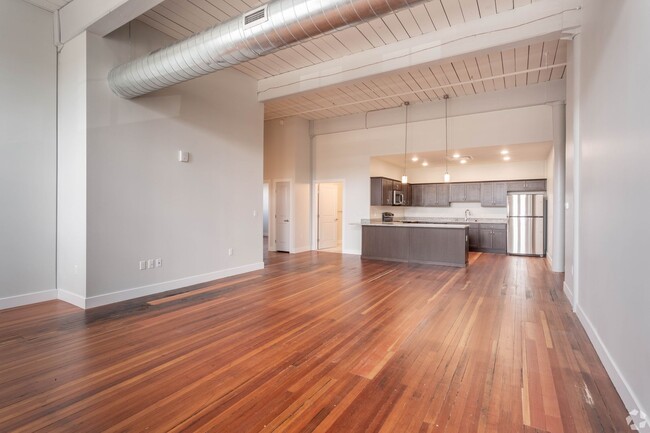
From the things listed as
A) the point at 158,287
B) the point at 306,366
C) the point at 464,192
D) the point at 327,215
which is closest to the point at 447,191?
the point at 464,192

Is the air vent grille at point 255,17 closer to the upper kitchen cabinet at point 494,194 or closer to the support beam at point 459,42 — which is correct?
the support beam at point 459,42

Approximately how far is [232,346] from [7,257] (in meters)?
3.28

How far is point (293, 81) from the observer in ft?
19.0

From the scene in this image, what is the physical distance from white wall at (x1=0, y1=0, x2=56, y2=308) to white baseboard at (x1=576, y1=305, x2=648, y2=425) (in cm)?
608

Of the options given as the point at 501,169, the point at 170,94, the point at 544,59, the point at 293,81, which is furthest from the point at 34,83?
the point at 501,169

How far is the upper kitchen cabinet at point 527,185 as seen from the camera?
873 centimetres

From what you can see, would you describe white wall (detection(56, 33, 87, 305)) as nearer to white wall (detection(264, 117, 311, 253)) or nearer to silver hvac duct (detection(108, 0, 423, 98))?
silver hvac duct (detection(108, 0, 423, 98))

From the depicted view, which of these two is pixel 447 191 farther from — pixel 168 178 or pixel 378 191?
pixel 168 178

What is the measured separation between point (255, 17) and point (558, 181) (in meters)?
6.21

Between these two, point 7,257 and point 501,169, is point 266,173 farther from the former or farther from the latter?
point 501,169

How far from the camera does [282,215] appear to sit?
9297 millimetres

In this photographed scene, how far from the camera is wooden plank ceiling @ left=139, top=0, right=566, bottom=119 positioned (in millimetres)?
3998

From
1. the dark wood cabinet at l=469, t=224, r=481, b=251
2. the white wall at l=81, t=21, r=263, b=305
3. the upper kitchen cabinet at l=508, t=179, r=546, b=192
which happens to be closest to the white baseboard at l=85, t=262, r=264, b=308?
the white wall at l=81, t=21, r=263, b=305

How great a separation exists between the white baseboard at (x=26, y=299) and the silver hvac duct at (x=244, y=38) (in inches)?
113
